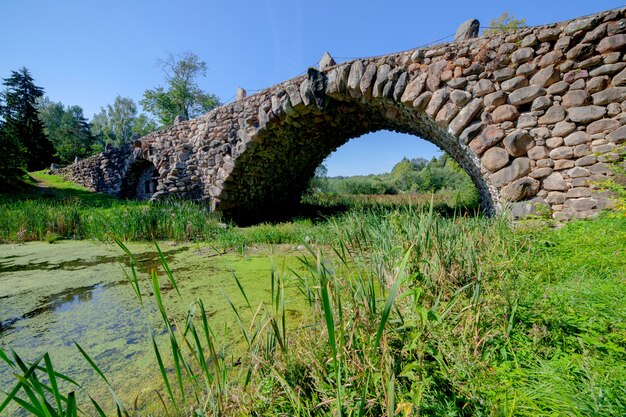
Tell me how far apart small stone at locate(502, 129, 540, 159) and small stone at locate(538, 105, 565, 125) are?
0.77ft

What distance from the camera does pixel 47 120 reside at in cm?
3503

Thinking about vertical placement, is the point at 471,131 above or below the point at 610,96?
below

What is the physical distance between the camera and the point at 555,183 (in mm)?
3459

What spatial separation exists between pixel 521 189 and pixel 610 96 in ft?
4.38

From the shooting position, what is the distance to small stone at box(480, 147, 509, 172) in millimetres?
3680

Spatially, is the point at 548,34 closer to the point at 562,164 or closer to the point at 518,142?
the point at 518,142

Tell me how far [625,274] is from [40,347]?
3798mm

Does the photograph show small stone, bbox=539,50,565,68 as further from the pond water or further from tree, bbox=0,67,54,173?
tree, bbox=0,67,54,173

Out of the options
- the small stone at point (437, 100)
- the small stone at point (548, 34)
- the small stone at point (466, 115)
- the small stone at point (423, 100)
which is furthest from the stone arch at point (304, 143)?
the small stone at point (548, 34)

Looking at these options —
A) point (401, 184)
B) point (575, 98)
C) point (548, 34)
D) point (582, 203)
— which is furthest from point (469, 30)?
point (401, 184)

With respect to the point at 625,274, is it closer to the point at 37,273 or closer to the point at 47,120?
the point at 37,273

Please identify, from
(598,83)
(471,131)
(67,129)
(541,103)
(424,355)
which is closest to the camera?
(424,355)

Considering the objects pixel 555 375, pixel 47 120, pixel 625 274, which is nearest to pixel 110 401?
pixel 555 375

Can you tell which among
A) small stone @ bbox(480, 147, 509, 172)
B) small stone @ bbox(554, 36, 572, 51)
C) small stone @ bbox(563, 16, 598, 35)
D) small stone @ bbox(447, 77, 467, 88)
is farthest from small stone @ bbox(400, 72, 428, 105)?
small stone @ bbox(563, 16, 598, 35)
